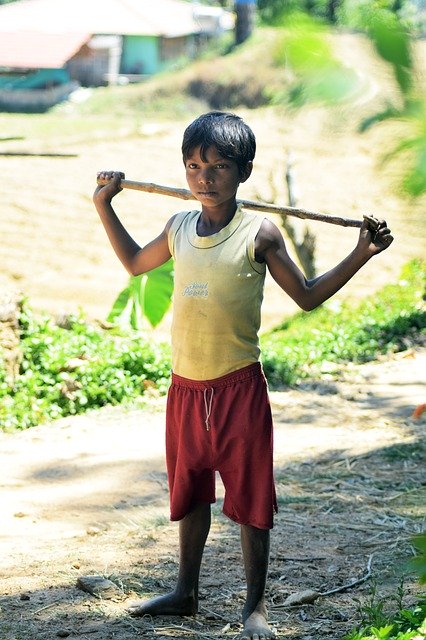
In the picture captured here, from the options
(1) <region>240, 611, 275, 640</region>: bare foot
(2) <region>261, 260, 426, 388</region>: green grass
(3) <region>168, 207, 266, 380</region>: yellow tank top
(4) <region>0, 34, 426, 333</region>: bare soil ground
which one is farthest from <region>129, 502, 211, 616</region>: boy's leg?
(4) <region>0, 34, 426, 333</region>: bare soil ground

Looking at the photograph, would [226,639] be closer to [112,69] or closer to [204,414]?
[204,414]

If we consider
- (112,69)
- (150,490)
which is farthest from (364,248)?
(112,69)

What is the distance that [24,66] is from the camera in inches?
840

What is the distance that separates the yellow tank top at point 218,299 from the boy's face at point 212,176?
113 millimetres

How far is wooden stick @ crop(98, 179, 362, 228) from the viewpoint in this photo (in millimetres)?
2656

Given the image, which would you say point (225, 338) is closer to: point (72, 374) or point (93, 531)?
point (93, 531)

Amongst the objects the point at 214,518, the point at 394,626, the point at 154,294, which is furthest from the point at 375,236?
the point at 154,294

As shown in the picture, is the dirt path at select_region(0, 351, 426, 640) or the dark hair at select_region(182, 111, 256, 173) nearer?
the dark hair at select_region(182, 111, 256, 173)

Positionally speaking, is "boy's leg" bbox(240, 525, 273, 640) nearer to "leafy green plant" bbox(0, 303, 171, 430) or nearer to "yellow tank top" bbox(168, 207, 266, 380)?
"yellow tank top" bbox(168, 207, 266, 380)

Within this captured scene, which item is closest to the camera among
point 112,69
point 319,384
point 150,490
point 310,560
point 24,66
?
point 310,560

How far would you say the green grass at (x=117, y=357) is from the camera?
609cm

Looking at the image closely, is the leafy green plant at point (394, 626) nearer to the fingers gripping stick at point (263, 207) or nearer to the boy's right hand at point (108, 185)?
the fingers gripping stick at point (263, 207)

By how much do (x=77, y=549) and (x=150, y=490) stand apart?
0.88 m

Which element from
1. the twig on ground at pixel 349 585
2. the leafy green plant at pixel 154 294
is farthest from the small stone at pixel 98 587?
the leafy green plant at pixel 154 294
